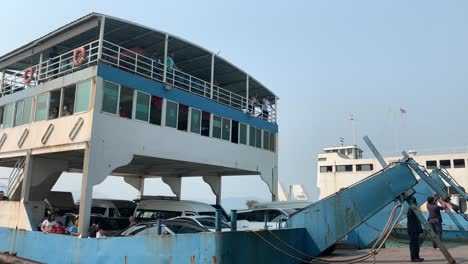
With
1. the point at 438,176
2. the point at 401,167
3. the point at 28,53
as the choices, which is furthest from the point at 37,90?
the point at 438,176

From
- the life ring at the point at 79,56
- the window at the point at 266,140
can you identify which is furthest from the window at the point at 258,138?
the life ring at the point at 79,56

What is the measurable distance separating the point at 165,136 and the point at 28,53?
7.68 metres

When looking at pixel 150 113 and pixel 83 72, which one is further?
pixel 150 113

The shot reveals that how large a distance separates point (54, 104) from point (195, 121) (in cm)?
577

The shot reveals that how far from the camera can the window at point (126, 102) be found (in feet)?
45.3

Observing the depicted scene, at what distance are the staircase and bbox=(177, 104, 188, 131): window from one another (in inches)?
249

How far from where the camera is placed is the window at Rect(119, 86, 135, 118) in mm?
13797

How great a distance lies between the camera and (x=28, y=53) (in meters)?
17.0

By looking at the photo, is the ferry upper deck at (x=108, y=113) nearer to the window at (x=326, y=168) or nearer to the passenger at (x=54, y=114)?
the passenger at (x=54, y=114)

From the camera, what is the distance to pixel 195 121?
16203mm

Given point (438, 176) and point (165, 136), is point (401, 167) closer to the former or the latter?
point (438, 176)

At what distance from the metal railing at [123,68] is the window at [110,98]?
80 centimetres

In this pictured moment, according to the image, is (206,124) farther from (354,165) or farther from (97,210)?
(354,165)

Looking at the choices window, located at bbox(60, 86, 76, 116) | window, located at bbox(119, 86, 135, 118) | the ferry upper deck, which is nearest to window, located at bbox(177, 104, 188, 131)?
the ferry upper deck
